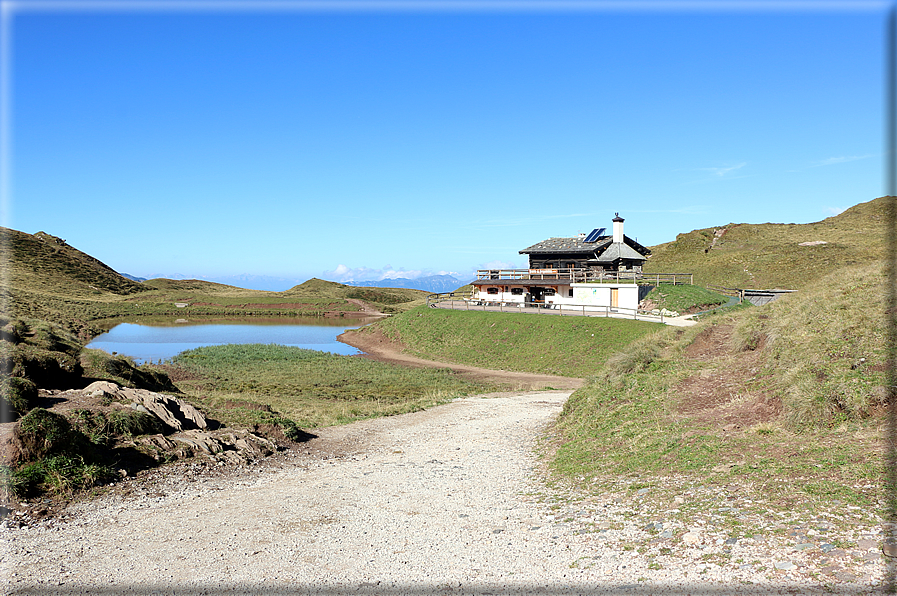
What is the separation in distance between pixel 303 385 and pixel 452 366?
1403 centimetres

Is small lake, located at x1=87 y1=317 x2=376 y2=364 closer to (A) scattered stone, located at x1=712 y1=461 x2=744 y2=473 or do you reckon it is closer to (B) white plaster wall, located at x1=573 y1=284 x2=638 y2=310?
(B) white plaster wall, located at x1=573 y1=284 x2=638 y2=310

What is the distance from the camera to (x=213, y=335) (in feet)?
230

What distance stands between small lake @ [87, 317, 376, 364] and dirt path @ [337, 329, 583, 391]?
2.05 m

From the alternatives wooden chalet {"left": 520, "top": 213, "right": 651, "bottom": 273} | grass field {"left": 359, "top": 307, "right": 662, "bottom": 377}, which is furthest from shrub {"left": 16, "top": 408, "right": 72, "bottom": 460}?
wooden chalet {"left": 520, "top": 213, "right": 651, "bottom": 273}

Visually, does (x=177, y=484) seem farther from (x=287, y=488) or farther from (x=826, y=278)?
(x=826, y=278)

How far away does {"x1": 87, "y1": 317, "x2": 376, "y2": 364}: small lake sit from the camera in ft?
182

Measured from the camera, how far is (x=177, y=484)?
1202 centimetres

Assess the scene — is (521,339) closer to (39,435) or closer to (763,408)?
(763,408)

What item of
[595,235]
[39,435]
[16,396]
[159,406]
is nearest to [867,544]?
[39,435]

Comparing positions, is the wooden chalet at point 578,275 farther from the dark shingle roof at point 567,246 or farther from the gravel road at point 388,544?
the gravel road at point 388,544

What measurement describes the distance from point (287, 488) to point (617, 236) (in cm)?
5208

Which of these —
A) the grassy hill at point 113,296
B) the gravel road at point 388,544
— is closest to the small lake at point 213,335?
the grassy hill at point 113,296

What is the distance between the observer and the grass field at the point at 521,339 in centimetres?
3922

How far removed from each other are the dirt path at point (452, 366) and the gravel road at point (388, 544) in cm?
2073
